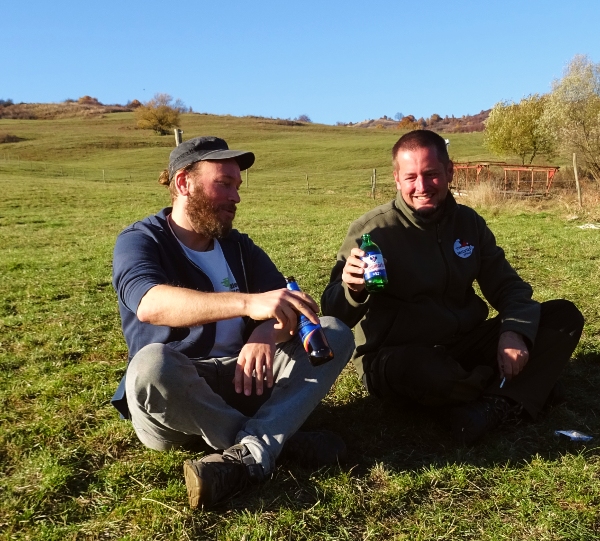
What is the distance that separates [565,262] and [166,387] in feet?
28.0

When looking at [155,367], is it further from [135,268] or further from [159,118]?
[159,118]

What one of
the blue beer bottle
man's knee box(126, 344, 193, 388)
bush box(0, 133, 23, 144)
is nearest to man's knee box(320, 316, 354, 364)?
the blue beer bottle

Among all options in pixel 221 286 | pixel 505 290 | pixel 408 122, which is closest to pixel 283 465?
pixel 221 286

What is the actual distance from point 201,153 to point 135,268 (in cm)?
85

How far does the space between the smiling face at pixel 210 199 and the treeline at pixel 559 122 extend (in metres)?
24.7

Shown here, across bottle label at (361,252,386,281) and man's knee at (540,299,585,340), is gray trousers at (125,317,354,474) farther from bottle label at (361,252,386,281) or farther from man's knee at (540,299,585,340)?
man's knee at (540,299,585,340)

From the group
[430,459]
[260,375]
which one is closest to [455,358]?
[430,459]

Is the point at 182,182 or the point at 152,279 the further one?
the point at 182,182

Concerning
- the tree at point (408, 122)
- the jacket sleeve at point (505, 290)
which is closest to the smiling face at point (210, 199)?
the jacket sleeve at point (505, 290)

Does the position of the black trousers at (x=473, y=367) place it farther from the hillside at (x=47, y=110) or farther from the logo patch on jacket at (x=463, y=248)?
the hillside at (x=47, y=110)

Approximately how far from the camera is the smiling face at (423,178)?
Result: 13.0 feet

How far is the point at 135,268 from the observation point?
321 centimetres

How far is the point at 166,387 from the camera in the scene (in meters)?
2.90

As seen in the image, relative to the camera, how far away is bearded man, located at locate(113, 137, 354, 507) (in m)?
2.97
